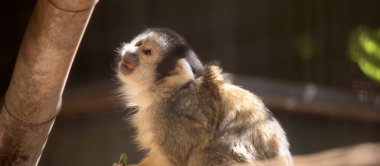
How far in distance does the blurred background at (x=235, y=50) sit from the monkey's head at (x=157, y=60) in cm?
155

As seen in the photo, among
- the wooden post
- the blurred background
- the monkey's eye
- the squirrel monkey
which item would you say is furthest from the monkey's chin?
the blurred background

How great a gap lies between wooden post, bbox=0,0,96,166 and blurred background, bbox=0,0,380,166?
2531mm

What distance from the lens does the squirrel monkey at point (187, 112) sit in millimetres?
3162

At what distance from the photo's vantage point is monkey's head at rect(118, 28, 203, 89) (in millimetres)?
3463

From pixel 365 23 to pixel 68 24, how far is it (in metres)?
4.12

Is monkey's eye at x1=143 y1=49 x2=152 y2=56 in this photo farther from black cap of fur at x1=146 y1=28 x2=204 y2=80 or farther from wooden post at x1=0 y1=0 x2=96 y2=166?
wooden post at x1=0 y1=0 x2=96 y2=166

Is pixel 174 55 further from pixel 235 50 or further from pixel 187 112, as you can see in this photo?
pixel 235 50

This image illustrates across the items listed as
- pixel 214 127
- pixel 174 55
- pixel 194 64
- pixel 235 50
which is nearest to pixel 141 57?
pixel 174 55

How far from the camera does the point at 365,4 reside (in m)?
5.87

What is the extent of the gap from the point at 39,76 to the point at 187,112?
1209 mm

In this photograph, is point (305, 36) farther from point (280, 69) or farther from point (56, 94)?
point (56, 94)

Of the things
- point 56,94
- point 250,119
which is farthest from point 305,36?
point 56,94

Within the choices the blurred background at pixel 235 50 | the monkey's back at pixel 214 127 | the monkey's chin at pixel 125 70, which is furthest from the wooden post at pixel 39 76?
the blurred background at pixel 235 50

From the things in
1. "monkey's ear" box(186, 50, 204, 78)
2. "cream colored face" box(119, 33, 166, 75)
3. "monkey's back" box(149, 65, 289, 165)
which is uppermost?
"cream colored face" box(119, 33, 166, 75)
